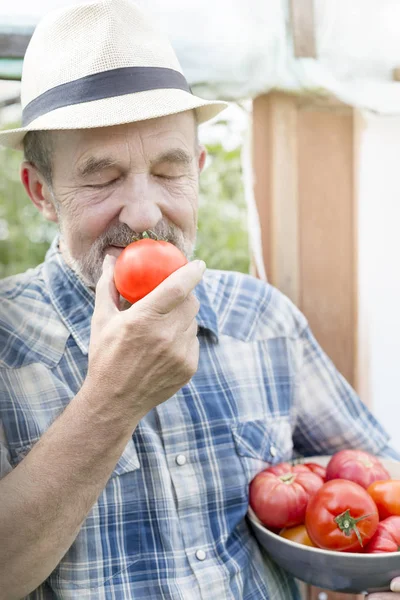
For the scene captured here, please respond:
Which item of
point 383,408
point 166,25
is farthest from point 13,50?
point 383,408

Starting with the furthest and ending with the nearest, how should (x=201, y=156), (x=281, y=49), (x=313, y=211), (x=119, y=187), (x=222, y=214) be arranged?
(x=222, y=214) < (x=313, y=211) < (x=281, y=49) < (x=201, y=156) < (x=119, y=187)

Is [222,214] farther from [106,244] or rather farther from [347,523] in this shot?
[347,523]

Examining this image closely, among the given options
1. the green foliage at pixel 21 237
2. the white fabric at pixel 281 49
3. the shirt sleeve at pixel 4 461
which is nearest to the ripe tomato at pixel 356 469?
the shirt sleeve at pixel 4 461

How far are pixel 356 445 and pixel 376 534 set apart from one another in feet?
Answer: 1.86

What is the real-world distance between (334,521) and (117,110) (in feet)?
3.71

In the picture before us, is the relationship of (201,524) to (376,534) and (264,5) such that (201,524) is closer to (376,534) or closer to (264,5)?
(376,534)

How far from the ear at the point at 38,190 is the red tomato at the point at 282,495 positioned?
950 millimetres

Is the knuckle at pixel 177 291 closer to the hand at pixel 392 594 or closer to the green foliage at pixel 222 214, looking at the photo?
the hand at pixel 392 594

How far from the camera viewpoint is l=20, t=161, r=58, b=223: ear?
177 centimetres

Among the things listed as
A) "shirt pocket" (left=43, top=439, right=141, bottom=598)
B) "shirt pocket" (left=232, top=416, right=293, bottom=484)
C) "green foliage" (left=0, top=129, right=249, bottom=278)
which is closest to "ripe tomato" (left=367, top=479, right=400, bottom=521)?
"shirt pocket" (left=232, top=416, right=293, bottom=484)

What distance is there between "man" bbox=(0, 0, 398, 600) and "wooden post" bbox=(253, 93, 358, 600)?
0.62 m

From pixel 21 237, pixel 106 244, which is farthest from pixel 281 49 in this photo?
pixel 21 237

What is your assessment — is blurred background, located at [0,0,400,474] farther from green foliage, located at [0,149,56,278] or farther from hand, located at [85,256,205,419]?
green foliage, located at [0,149,56,278]

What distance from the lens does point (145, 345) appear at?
1.27 metres
